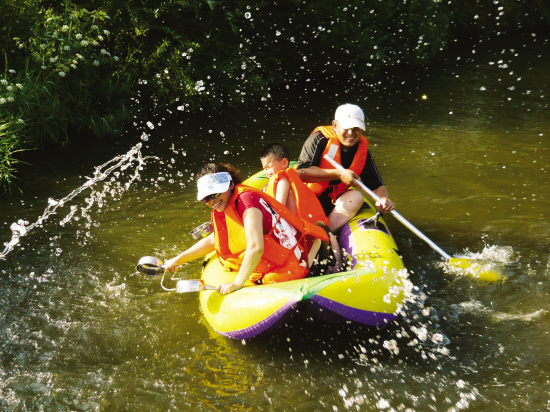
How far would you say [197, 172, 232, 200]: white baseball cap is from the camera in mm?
3133

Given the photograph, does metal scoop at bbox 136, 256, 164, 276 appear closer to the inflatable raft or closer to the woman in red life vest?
the woman in red life vest

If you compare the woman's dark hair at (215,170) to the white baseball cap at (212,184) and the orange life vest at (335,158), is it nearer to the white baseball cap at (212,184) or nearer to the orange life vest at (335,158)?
the white baseball cap at (212,184)

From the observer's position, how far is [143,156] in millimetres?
7594

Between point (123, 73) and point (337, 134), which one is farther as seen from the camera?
point (123, 73)

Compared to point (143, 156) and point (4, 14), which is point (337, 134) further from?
point (4, 14)

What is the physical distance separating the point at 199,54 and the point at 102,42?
1512 mm

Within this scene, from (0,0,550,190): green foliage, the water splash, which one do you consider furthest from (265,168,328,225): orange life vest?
(0,0,550,190): green foliage

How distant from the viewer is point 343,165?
4.48 m

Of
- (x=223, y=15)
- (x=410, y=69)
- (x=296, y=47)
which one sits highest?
(x=223, y=15)

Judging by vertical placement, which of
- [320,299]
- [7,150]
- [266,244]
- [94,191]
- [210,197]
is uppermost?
[210,197]

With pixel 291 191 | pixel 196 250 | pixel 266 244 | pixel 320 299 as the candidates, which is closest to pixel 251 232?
pixel 266 244

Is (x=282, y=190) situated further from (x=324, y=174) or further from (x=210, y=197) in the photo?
(x=210, y=197)

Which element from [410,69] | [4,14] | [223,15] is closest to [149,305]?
[4,14]

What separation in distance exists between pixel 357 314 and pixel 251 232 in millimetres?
776
